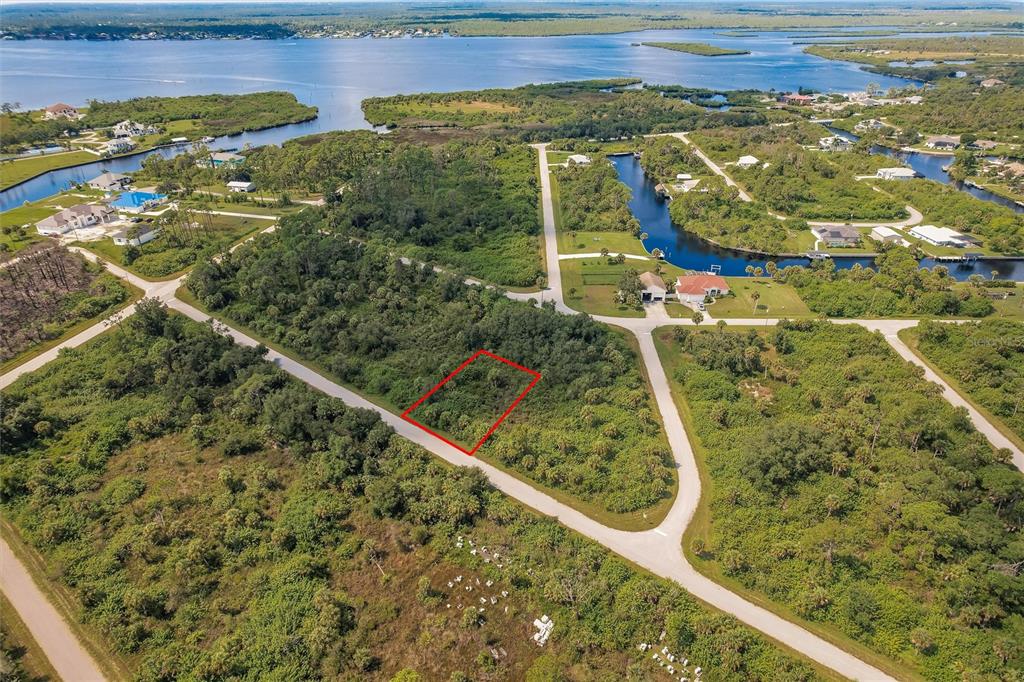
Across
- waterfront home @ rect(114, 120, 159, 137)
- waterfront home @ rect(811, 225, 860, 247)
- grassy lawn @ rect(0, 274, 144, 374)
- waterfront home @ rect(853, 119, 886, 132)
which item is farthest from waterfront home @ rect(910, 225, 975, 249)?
waterfront home @ rect(114, 120, 159, 137)

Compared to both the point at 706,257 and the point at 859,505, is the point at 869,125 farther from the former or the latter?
the point at 859,505

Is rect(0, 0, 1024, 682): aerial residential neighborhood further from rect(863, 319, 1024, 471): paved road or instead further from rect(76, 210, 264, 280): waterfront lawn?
rect(76, 210, 264, 280): waterfront lawn

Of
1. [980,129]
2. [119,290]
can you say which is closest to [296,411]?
[119,290]

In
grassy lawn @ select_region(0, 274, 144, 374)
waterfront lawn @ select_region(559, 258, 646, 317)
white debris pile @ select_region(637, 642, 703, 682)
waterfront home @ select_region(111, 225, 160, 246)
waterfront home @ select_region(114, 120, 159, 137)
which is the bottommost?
white debris pile @ select_region(637, 642, 703, 682)

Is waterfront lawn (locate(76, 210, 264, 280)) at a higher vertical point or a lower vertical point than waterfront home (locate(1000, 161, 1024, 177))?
higher

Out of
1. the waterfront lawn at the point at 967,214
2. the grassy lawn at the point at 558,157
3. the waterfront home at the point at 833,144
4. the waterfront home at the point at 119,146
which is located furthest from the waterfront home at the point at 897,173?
the waterfront home at the point at 119,146
